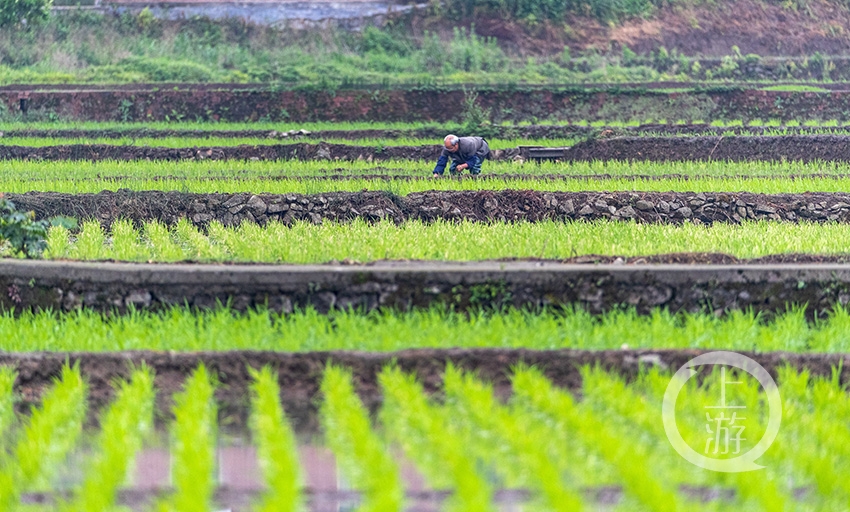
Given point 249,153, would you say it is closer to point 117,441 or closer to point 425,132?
point 425,132

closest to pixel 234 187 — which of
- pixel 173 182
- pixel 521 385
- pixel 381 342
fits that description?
pixel 173 182

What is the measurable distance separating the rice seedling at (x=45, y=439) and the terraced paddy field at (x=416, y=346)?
0.04 feet

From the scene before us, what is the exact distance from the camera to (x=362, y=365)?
5332mm

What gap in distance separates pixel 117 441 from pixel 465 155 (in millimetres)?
9114

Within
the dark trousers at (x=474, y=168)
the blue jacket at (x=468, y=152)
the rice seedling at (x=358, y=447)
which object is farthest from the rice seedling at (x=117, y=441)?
the dark trousers at (x=474, y=168)

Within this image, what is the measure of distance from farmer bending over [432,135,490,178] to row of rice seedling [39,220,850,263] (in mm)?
2993

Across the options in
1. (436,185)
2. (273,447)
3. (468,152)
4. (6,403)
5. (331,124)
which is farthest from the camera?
(331,124)

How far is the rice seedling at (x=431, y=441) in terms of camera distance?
3.71 meters

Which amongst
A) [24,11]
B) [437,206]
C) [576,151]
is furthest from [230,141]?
[24,11]

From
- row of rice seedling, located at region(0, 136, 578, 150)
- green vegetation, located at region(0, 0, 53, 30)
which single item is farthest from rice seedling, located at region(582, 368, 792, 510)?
green vegetation, located at region(0, 0, 53, 30)

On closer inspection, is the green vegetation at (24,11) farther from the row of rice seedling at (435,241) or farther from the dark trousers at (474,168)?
the row of rice seedling at (435,241)

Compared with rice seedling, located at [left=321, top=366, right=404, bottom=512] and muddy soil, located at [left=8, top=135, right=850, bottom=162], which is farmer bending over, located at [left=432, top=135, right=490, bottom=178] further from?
rice seedling, located at [left=321, top=366, right=404, bottom=512]

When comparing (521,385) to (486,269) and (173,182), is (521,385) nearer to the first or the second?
(486,269)

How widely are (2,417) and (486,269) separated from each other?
110 inches
